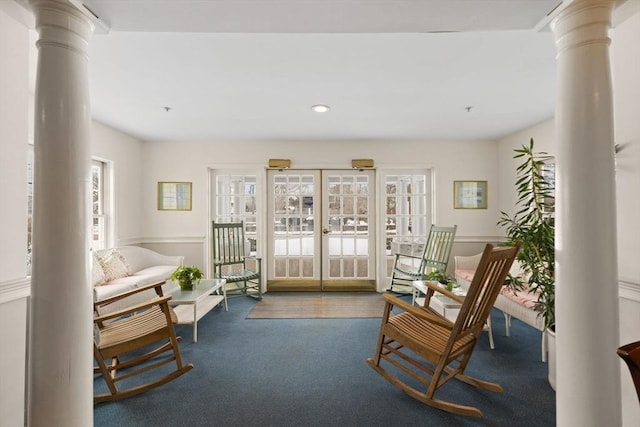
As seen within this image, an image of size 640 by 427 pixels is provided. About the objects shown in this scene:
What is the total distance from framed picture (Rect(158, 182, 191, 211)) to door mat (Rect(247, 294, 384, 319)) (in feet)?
6.23

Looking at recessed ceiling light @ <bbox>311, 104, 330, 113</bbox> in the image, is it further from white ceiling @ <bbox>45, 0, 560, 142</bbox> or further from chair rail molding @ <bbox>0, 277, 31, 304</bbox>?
chair rail molding @ <bbox>0, 277, 31, 304</bbox>

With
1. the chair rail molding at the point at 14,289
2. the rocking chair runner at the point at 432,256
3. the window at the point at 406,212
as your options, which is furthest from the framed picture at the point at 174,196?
the rocking chair runner at the point at 432,256

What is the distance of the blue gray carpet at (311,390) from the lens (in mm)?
1743

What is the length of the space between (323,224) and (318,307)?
4.33 ft

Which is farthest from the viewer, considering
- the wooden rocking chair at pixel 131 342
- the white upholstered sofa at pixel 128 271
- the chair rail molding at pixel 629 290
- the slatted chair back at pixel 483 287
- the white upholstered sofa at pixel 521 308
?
the white upholstered sofa at pixel 128 271

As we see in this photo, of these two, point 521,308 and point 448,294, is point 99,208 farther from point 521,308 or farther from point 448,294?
point 521,308

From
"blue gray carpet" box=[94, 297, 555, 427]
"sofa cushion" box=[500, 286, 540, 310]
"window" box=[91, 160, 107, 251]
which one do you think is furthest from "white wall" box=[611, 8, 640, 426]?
"window" box=[91, 160, 107, 251]

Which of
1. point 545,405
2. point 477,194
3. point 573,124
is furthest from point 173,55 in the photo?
point 477,194

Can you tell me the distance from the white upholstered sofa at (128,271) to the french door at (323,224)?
1478mm

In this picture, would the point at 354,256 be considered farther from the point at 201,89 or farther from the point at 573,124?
the point at 573,124

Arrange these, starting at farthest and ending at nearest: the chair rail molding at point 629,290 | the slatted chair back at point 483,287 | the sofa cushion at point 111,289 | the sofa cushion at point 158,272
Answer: the sofa cushion at point 158,272 < the sofa cushion at point 111,289 < the slatted chair back at point 483,287 < the chair rail molding at point 629,290

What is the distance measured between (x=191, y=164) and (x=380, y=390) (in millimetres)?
3996

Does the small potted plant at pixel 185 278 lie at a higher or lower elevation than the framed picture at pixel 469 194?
lower

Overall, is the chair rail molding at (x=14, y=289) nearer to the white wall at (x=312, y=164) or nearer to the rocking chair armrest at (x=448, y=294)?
the rocking chair armrest at (x=448, y=294)
